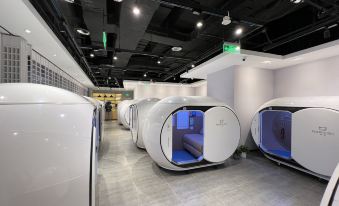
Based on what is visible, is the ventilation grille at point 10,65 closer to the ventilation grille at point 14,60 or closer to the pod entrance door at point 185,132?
the ventilation grille at point 14,60


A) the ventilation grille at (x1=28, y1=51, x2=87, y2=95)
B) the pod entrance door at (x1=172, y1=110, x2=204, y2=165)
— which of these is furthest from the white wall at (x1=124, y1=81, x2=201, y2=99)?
the pod entrance door at (x1=172, y1=110, x2=204, y2=165)

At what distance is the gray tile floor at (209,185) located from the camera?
102 inches

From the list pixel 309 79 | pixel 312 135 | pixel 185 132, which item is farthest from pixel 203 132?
pixel 309 79

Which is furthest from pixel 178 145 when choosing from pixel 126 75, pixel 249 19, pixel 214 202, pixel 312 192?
pixel 126 75

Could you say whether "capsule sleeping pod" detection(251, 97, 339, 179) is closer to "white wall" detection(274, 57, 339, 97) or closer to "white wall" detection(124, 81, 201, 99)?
"white wall" detection(274, 57, 339, 97)

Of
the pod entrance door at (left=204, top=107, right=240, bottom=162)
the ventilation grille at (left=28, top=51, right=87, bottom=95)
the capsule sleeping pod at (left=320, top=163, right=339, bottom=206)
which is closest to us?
the capsule sleeping pod at (left=320, top=163, right=339, bottom=206)

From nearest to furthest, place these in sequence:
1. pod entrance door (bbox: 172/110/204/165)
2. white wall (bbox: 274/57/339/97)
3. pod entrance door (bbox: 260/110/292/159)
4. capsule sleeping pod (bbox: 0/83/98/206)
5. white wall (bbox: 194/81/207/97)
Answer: capsule sleeping pod (bbox: 0/83/98/206), white wall (bbox: 274/57/339/97), pod entrance door (bbox: 172/110/204/165), pod entrance door (bbox: 260/110/292/159), white wall (bbox: 194/81/207/97)

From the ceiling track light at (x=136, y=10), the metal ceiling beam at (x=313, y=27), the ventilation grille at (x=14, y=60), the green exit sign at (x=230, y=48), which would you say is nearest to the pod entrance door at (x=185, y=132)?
the green exit sign at (x=230, y=48)

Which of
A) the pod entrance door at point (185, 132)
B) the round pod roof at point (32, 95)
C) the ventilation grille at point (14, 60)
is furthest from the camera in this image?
→ the pod entrance door at point (185, 132)

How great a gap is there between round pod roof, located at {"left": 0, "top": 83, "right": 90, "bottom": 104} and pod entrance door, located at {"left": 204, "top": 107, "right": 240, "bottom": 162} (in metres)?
2.91

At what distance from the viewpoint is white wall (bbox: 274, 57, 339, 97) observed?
401cm

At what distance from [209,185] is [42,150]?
2.92 meters

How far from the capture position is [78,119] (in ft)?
4.64

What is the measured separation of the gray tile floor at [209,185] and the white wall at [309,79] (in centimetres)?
241
